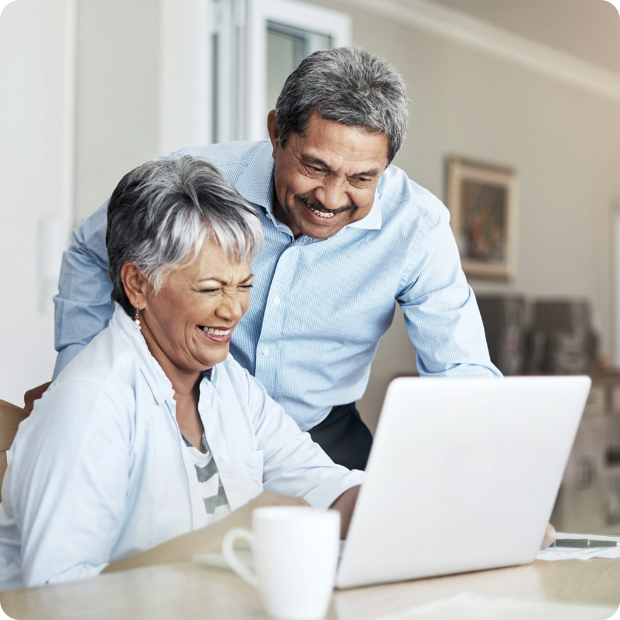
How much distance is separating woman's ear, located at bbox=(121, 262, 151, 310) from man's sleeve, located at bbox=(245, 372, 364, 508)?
0.92 feet

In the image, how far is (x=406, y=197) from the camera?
1780 mm

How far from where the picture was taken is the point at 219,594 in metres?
0.81

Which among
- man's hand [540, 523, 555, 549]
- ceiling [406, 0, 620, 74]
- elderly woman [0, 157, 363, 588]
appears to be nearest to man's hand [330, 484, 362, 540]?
elderly woman [0, 157, 363, 588]

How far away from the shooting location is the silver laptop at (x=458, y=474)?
803 mm

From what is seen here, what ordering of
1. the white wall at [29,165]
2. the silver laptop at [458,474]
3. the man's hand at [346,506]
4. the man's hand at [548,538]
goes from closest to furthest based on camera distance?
the silver laptop at [458,474] < the man's hand at [548,538] < the man's hand at [346,506] < the white wall at [29,165]

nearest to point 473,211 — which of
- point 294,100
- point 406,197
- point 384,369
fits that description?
point 384,369

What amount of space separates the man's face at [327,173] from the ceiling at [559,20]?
3428 millimetres

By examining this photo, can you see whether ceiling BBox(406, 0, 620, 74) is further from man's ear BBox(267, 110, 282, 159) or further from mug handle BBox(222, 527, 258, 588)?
mug handle BBox(222, 527, 258, 588)

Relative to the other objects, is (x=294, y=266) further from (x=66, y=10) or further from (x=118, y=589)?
(x=66, y=10)

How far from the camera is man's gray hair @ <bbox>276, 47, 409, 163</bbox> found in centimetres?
140

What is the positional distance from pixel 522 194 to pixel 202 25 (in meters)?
2.97

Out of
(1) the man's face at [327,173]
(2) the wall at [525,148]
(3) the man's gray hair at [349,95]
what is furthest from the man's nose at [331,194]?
(2) the wall at [525,148]

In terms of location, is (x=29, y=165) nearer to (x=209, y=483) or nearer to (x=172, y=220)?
(x=172, y=220)

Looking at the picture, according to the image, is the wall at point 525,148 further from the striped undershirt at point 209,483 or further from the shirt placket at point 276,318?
the striped undershirt at point 209,483
